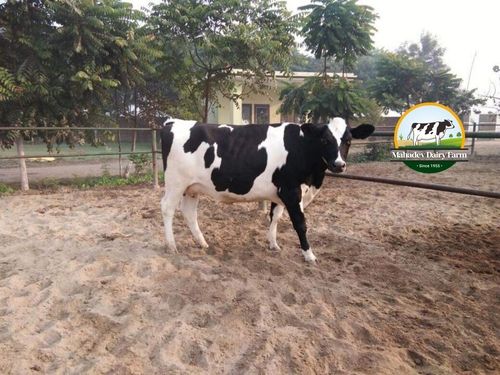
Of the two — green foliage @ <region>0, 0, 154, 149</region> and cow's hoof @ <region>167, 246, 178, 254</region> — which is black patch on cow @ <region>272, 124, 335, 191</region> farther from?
green foliage @ <region>0, 0, 154, 149</region>

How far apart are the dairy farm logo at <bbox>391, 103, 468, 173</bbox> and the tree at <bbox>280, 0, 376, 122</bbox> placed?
5483mm

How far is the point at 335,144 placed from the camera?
3.35 m

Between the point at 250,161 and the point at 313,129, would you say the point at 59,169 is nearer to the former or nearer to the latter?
the point at 250,161

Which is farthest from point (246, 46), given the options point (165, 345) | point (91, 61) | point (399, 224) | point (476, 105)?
point (476, 105)

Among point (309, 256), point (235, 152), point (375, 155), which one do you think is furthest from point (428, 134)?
point (375, 155)

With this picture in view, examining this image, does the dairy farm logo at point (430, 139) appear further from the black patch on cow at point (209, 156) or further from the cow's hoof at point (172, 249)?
the cow's hoof at point (172, 249)

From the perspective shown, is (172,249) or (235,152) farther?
(172,249)

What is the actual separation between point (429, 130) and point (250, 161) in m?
1.99

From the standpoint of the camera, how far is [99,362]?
80.7 inches

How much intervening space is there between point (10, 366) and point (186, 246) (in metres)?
2.12

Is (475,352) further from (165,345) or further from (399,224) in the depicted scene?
(399,224)

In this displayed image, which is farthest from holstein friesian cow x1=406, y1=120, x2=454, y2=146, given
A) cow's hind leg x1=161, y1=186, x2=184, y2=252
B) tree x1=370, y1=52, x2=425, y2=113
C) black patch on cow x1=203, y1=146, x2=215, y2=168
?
tree x1=370, y1=52, x2=425, y2=113

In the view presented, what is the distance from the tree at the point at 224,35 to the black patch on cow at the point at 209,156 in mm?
5703

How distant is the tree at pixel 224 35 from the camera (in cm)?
885
